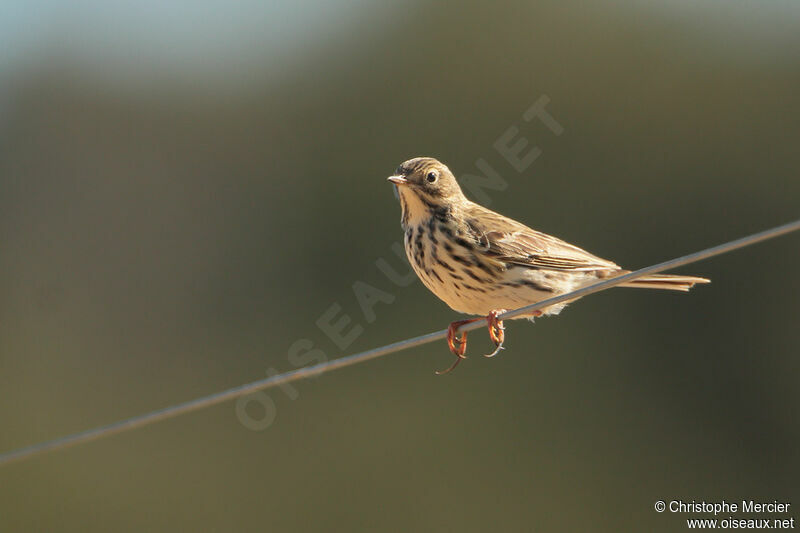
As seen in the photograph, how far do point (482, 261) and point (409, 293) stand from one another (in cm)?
1269

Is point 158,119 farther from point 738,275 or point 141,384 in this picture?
point 738,275

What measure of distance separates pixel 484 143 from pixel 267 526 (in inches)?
353

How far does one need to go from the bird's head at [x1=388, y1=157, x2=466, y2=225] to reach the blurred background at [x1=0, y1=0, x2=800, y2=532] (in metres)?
6.43

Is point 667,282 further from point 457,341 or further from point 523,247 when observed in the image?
point 457,341

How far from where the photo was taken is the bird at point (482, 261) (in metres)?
8.38

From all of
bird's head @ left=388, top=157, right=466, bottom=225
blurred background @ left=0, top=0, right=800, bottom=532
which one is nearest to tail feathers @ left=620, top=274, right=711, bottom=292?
bird's head @ left=388, top=157, right=466, bottom=225

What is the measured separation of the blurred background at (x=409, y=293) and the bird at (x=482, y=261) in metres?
6.59

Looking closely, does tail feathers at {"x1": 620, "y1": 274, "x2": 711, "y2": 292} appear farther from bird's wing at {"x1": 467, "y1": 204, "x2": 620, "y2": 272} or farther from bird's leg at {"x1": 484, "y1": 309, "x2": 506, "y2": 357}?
bird's leg at {"x1": 484, "y1": 309, "x2": 506, "y2": 357}

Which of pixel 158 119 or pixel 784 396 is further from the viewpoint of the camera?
pixel 158 119

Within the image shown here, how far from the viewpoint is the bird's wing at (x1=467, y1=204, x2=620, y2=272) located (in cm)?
854

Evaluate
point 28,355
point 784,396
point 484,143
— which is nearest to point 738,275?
point 784,396

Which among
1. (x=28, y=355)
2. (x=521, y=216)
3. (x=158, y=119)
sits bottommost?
(x=28, y=355)

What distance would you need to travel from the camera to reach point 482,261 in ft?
27.6

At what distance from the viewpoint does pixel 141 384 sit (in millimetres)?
22156
